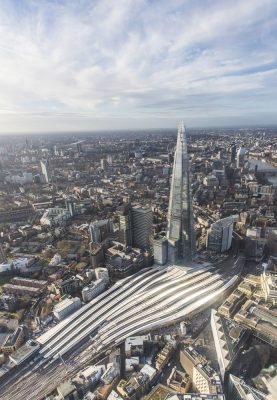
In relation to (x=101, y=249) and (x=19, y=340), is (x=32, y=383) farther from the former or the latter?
(x=101, y=249)

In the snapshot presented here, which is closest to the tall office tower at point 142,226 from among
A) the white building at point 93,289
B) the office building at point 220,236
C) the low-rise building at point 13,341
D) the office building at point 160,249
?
the office building at point 160,249

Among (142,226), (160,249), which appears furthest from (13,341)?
(142,226)

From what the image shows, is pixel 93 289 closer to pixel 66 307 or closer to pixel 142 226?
pixel 66 307

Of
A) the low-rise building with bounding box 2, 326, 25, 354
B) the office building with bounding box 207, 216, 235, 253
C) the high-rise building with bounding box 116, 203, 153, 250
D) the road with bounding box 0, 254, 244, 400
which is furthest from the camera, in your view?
the high-rise building with bounding box 116, 203, 153, 250

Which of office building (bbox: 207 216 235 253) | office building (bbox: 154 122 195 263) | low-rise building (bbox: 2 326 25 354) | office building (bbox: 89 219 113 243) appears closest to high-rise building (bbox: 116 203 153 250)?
office building (bbox: 154 122 195 263)

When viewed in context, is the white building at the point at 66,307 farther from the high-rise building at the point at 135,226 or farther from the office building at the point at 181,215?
the high-rise building at the point at 135,226

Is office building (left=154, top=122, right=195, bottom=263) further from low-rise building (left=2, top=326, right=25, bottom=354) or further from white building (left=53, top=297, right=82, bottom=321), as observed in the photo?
low-rise building (left=2, top=326, right=25, bottom=354)
